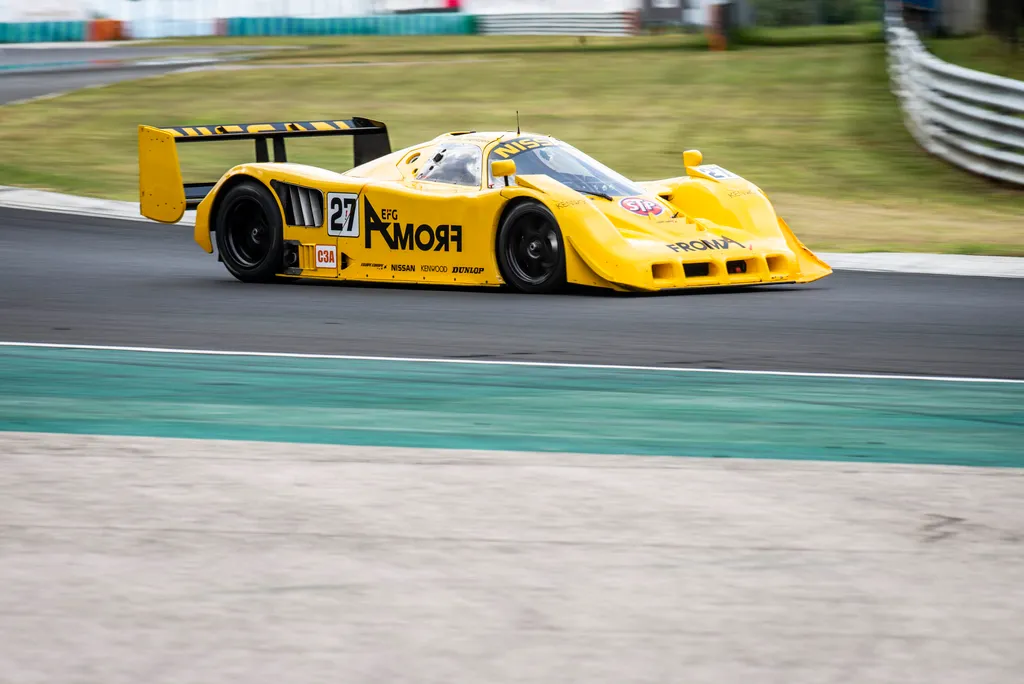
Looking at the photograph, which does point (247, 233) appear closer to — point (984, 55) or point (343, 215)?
point (343, 215)

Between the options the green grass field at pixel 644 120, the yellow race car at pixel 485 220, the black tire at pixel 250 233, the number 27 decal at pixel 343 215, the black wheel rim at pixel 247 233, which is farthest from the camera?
the green grass field at pixel 644 120

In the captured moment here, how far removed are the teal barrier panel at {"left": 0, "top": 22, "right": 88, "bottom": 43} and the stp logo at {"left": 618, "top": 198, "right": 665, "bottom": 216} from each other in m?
51.7

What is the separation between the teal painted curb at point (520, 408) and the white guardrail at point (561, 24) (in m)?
50.6

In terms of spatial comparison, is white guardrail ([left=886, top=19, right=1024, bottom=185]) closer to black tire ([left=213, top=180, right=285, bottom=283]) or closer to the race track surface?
the race track surface

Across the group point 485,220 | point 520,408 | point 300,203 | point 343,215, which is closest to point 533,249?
point 485,220

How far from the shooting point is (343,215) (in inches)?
417

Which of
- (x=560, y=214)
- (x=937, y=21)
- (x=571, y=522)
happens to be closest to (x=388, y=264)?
(x=560, y=214)

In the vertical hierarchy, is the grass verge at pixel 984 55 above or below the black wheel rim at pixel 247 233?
above

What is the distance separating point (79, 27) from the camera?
198ft

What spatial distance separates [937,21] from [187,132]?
27362 mm

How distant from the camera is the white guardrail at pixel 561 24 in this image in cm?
5747

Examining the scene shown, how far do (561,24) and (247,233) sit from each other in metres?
49.6

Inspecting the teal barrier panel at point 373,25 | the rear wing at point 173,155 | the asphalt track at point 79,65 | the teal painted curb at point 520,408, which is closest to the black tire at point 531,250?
the rear wing at point 173,155

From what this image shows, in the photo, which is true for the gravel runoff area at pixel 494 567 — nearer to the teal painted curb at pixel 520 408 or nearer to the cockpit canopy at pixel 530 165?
the teal painted curb at pixel 520 408
